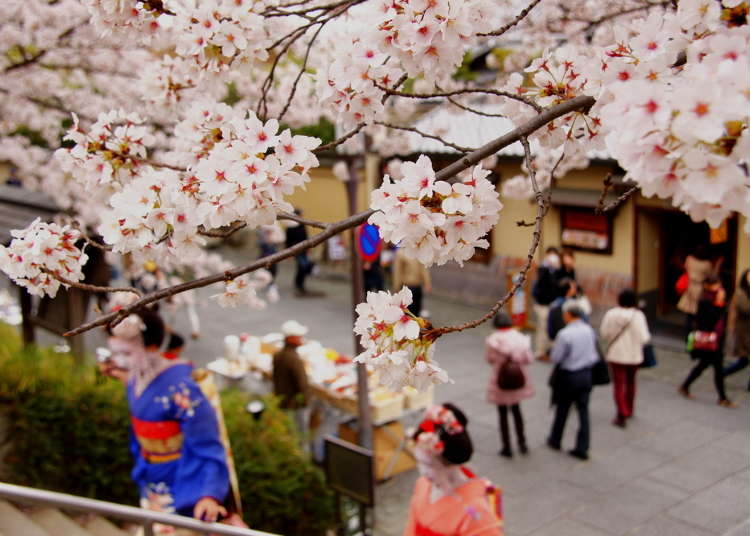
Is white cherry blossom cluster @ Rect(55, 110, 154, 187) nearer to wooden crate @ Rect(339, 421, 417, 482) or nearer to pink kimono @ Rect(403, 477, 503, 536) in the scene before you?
pink kimono @ Rect(403, 477, 503, 536)

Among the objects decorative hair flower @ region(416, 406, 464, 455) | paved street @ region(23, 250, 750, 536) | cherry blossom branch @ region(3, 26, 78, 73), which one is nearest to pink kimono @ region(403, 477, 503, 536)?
decorative hair flower @ region(416, 406, 464, 455)

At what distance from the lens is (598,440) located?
8.38 meters

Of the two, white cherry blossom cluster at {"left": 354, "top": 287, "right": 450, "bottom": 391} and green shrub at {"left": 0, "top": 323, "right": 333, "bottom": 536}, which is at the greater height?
white cherry blossom cluster at {"left": 354, "top": 287, "right": 450, "bottom": 391}

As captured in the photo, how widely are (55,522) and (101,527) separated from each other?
28.3 inches

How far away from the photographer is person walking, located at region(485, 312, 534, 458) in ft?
26.0

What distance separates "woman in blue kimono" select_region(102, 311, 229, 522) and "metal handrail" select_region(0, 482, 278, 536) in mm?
1054

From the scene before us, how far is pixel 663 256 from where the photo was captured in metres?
12.7

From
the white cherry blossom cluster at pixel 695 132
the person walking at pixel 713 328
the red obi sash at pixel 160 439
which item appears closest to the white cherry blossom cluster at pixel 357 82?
the white cherry blossom cluster at pixel 695 132

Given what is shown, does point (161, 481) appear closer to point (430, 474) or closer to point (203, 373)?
point (203, 373)

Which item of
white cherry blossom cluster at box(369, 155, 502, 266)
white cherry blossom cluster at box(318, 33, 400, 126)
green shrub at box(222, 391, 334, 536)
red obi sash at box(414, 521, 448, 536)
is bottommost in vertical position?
green shrub at box(222, 391, 334, 536)

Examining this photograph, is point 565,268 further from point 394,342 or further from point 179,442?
point 394,342

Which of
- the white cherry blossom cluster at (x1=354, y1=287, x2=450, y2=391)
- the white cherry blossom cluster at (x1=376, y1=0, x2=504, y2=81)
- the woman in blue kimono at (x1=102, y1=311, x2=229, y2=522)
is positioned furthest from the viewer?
the woman in blue kimono at (x1=102, y1=311, x2=229, y2=522)

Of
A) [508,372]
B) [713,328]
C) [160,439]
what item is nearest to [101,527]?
[160,439]

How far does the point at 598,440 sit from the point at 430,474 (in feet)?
13.0
